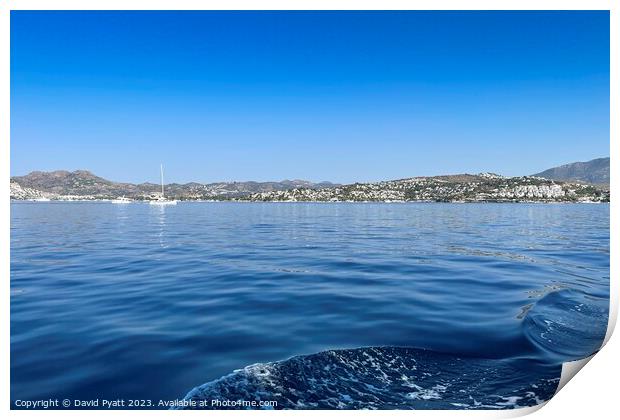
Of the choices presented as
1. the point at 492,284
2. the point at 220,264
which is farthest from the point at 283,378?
the point at 220,264

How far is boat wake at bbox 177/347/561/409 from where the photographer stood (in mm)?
3867

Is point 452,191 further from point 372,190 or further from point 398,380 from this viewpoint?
point 398,380

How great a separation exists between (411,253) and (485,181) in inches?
2988

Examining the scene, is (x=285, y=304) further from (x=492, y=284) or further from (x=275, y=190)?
(x=275, y=190)

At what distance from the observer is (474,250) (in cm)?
1515

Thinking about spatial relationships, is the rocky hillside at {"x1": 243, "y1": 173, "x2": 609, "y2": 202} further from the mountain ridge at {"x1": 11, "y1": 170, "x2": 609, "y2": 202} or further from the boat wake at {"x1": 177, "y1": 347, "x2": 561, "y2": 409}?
the boat wake at {"x1": 177, "y1": 347, "x2": 561, "y2": 409}

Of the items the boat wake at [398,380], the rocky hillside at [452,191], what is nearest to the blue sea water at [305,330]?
the boat wake at [398,380]

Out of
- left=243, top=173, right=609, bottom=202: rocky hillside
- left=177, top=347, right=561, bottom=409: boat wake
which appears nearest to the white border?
left=177, top=347, right=561, bottom=409: boat wake

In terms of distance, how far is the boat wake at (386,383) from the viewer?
3.87m

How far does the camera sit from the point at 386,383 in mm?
4156

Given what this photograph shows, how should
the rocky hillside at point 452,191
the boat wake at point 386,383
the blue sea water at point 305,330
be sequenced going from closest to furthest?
the boat wake at point 386,383 → the blue sea water at point 305,330 → the rocky hillside at point 452,191
